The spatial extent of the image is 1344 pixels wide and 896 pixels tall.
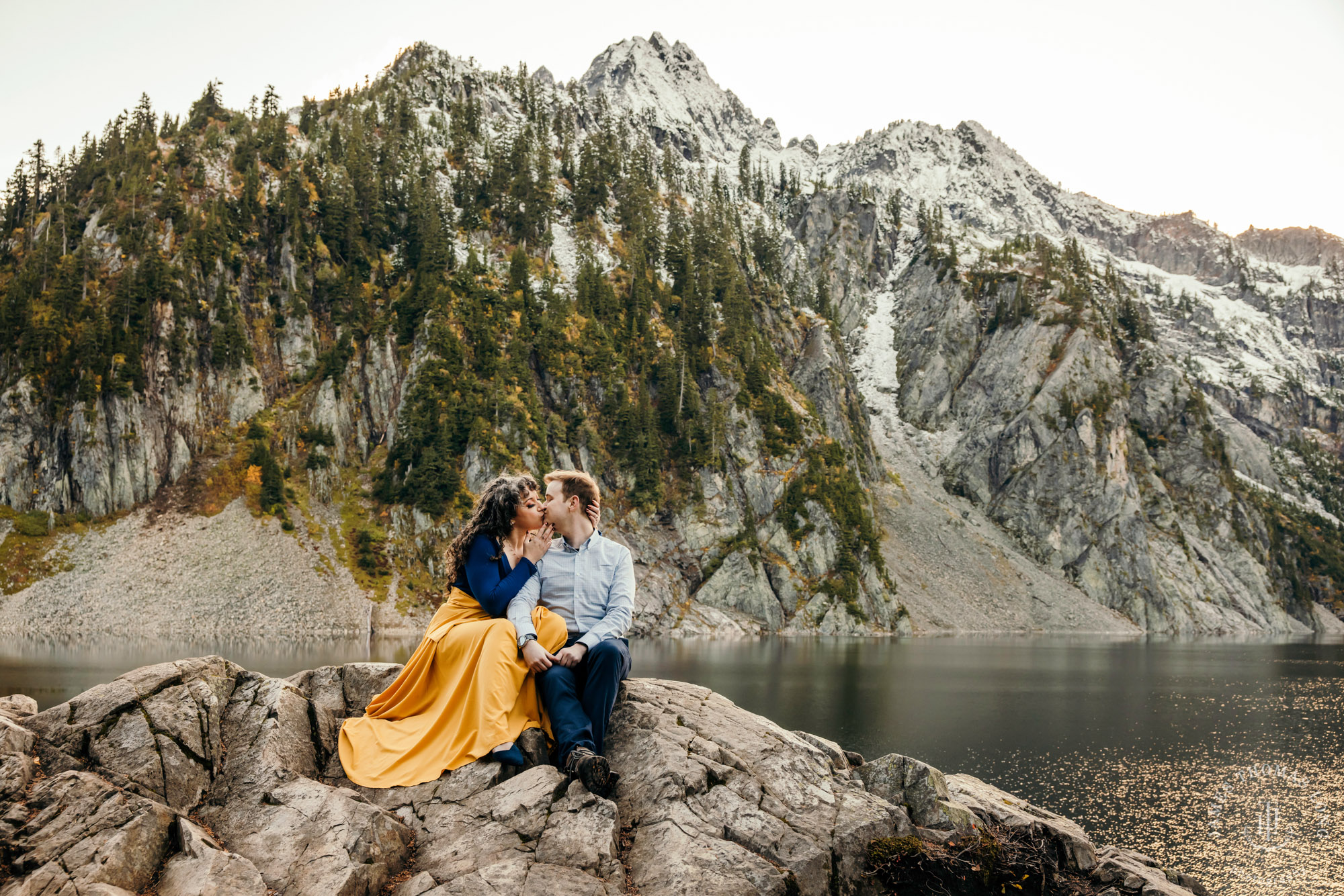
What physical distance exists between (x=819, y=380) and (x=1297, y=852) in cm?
11392

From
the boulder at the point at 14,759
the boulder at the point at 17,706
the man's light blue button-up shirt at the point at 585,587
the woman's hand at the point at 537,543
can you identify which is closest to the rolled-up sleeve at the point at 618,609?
the man's light blue button-up shirt at the point at 585,587

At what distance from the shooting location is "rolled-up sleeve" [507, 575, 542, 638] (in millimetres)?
9922

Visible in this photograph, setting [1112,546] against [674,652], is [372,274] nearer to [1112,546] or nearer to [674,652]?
[674,652]

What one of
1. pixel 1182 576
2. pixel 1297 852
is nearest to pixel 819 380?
pixel 1182 576

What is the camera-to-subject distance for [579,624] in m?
10.8

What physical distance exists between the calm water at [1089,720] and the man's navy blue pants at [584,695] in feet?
66.4

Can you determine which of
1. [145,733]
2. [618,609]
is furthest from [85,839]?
[618,609]

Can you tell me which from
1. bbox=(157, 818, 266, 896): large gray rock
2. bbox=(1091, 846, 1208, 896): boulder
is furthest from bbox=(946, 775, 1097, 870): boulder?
bbox=(157, 818, 266, 896): large gray rock

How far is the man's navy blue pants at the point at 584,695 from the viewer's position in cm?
966

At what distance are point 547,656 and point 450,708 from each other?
1466mm

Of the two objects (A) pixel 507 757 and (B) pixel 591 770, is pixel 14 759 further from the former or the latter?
(B) pixel 591 770

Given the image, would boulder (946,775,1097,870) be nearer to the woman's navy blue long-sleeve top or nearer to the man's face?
the man's face

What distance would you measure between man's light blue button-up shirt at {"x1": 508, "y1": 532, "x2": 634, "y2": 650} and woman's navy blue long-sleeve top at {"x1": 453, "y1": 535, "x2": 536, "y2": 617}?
0.58 feet

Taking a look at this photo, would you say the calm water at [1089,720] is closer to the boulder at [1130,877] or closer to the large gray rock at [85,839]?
the boulder at [1130,877]
